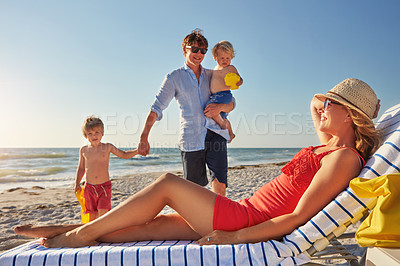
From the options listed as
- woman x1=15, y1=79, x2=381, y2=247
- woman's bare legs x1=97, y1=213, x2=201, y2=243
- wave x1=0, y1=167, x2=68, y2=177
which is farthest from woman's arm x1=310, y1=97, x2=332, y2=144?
wave x1=0, y1=167, x2=68, y2=177

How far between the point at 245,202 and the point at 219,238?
420mm

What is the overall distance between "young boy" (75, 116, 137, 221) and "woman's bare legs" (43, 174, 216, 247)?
1.91 m

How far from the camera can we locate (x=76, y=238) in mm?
2123

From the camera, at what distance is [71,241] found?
83.6 inches

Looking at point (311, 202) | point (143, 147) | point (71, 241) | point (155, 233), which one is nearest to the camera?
point (311, 202)

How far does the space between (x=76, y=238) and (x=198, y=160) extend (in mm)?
1881

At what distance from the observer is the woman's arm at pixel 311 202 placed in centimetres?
192

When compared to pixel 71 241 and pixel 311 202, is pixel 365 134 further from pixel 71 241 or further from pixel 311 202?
pixel 71 241

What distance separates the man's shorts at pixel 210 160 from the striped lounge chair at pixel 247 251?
71.8 inches

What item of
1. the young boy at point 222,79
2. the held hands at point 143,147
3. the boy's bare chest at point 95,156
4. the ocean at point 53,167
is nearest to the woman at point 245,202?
the held hands at point 143,147

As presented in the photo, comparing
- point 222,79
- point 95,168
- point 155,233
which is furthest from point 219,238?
point 95,168

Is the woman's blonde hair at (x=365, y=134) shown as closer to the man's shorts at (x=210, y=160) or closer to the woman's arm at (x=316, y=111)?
Answer: the woman's arm at (x=316, y=111)

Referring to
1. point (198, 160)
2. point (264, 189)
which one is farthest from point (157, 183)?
point (198, 160)

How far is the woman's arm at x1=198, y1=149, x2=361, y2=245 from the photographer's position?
6.31ft
